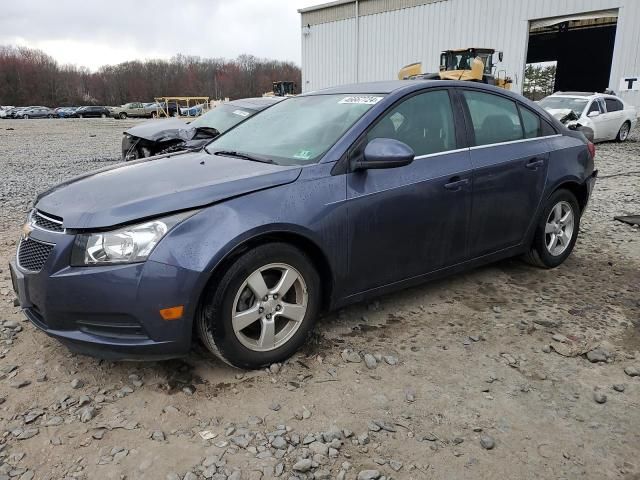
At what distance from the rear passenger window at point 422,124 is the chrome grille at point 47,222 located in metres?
1.85

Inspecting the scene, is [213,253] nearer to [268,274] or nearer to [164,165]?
[268,274]

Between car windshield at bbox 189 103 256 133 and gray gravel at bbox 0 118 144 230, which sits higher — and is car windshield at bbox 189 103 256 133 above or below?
above

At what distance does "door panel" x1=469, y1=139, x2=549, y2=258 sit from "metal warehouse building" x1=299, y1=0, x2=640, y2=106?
2454cm

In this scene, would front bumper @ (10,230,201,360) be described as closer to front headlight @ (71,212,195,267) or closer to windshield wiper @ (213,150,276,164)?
front headlight @ (71,212,195,267)

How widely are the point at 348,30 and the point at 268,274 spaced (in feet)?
118

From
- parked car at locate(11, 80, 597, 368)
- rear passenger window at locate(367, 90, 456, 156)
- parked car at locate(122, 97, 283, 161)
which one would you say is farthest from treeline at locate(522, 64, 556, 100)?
rear passenger window at locate(367, 90, 456, 156)

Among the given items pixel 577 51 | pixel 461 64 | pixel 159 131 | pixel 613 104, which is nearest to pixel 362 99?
pixel 159 131

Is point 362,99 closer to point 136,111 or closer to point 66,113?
point 136,111

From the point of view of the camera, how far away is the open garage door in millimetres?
36947

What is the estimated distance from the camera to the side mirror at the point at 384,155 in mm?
3068

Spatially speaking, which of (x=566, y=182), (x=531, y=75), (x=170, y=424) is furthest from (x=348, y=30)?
(x=170, y=424)

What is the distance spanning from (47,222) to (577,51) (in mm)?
45997

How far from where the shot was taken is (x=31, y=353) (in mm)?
3191

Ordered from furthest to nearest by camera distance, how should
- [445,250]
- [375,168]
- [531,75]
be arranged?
[531,75]
[445,250]
[375,168]
